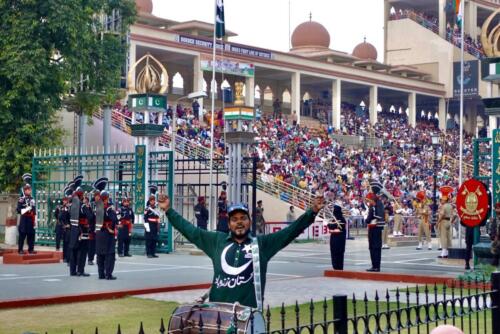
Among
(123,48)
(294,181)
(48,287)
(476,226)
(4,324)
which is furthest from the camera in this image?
(294,181)

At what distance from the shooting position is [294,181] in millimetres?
37062

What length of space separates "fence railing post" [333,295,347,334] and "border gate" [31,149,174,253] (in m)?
17.9

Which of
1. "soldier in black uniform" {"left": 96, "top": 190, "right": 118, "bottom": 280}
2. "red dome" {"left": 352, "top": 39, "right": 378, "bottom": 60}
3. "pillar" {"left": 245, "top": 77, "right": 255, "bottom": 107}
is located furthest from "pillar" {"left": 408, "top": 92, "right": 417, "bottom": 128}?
"soldier in black uniform" {"left": 96, "top": 190, "right": 118, "bottom": 280}

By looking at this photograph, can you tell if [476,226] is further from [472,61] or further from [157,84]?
[472,61]

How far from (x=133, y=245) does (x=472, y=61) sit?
37.4m

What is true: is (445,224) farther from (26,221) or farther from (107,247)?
(26,221)

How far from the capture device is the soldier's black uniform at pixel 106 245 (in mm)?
15969

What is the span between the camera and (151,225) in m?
22.3

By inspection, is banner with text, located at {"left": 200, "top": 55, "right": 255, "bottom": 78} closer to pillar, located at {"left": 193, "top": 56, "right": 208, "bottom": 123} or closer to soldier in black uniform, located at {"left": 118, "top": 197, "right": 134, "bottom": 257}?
pillar, located at {"left": 193, "top": 56, "right": 208, "bottom": 123}

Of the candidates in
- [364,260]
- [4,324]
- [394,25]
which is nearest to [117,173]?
[364,260]

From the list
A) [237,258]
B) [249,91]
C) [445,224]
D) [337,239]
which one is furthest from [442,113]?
[237,258]

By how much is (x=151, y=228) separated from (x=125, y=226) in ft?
3.12

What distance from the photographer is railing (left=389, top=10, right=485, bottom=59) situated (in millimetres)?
58188

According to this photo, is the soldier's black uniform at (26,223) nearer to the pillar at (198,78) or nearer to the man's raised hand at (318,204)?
the man's raised hand at (318,204)
